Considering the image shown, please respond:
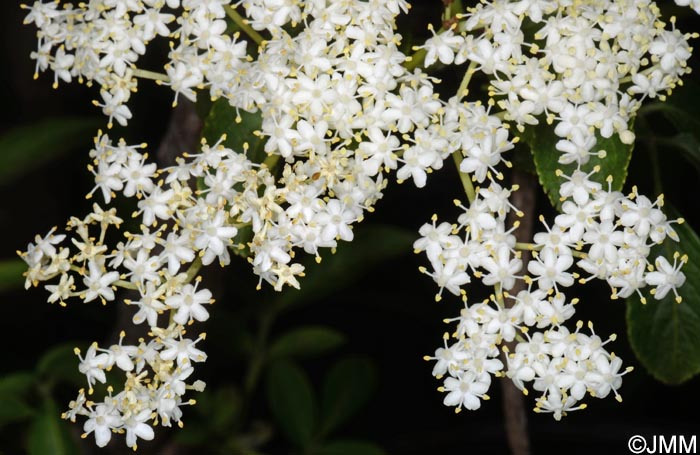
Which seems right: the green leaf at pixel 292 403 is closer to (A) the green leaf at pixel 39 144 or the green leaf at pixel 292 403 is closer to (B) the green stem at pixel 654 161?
(A) the green leaf at pixel 39 144

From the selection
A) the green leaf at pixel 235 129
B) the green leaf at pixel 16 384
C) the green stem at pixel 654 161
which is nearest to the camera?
the green leaf at pixel 235 129

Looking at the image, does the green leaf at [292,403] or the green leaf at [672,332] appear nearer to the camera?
the green leaf at [672,332]

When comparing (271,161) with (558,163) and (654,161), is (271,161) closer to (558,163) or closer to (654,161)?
(558,163)

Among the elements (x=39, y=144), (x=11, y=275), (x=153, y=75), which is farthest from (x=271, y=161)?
(x=39, y=144)

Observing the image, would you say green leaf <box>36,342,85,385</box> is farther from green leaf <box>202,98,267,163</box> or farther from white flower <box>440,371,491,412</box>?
white flower <box>440,371,491,412</box>

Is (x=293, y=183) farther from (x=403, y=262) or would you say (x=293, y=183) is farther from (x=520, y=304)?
(x=403, y=262)

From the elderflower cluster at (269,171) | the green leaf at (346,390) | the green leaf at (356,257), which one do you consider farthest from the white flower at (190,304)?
the green leaf at (346,390)
